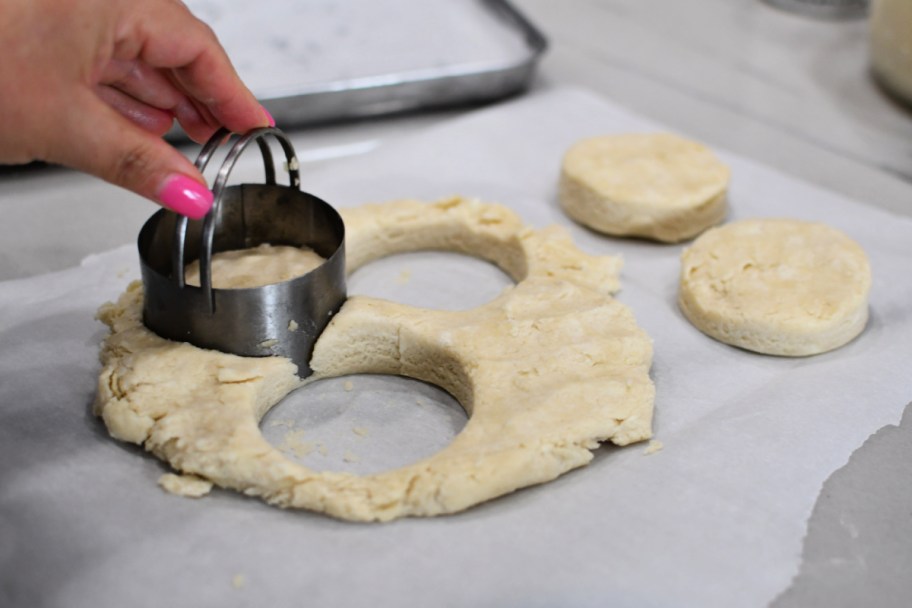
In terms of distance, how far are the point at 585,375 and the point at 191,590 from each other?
0.75 metres

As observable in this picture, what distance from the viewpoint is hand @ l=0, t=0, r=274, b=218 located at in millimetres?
1234

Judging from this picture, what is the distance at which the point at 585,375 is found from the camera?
1.64 meters

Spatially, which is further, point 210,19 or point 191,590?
point 210,19

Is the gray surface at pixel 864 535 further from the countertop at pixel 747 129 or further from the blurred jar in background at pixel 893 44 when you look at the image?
the blurred jar in background at pixel 893 44

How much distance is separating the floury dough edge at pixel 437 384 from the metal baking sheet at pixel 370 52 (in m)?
0.94

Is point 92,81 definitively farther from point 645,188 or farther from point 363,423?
point 645,188

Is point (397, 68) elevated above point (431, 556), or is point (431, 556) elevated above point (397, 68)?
point (397, 68)

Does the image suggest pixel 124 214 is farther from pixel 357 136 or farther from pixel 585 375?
pixel 585 375

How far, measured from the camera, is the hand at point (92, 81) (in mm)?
1234

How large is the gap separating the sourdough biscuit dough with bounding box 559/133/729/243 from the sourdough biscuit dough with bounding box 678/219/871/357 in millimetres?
131

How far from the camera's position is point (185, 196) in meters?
1.36

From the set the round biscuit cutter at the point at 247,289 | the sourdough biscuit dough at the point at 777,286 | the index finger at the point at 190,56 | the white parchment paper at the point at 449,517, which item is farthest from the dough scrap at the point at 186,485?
the sourdough biscuit dough at the point at 777,286

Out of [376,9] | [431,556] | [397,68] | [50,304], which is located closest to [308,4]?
[376,9]

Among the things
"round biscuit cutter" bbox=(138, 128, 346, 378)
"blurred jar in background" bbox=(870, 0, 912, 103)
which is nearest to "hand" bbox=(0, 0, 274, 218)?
"round biscuit cutter" bbox=(138, 128, 346, 378)
